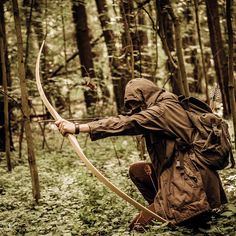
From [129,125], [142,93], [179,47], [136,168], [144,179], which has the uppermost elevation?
[179,47]

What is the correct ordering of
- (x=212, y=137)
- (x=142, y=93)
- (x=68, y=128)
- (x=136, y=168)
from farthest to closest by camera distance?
1. (x=136, y=168)
2. (x=142, y=93)
3. (x=212, y=137)
4. (x=68, y=128)

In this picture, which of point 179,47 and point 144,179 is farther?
point 179,47

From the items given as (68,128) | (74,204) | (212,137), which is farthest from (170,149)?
(74,204)

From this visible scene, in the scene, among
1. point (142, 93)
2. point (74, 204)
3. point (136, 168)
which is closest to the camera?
point (142, 93)

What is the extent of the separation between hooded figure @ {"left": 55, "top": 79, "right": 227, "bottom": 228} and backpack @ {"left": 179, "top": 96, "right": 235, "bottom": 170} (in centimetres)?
7

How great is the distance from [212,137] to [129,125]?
85 centimetres


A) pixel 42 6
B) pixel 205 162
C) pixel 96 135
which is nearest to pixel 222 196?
pixel 205 162

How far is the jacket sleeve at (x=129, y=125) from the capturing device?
4.09 meters

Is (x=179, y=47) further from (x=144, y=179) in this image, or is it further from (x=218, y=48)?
(x=218, y=48)

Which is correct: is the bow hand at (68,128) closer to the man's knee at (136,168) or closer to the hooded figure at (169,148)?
the hooded figure at (169,148)

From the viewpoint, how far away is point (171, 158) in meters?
4.29

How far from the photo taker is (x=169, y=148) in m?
4.28

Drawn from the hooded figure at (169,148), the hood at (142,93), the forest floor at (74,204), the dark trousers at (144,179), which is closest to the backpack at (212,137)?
the hooded figure at (169,148)

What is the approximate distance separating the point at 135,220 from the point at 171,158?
2.82 feet
